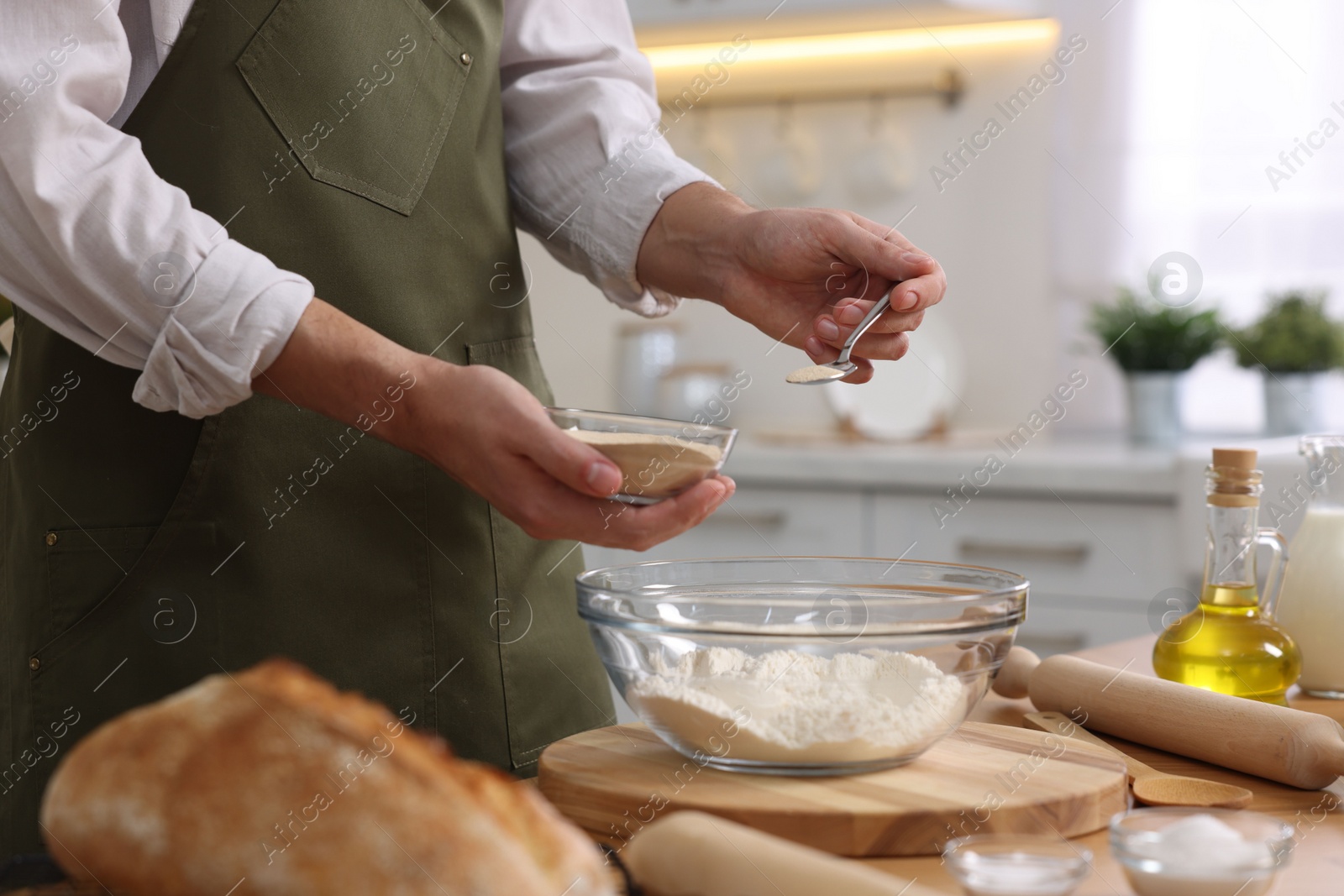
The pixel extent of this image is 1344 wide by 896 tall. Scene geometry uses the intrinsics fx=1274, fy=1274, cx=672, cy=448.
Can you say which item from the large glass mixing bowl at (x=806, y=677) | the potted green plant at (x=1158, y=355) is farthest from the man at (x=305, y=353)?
the potted green plant at (x=1158, y=355)

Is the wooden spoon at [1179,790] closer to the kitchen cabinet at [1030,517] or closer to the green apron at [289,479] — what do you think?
the green apron at [289,479]

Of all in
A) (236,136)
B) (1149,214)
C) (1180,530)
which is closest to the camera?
(236,136)

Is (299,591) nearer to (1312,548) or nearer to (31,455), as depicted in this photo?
(31,455)

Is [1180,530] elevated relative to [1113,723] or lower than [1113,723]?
lower

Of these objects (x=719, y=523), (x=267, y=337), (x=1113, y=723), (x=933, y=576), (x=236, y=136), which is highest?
(x=236, y=136)

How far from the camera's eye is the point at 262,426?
918 mm

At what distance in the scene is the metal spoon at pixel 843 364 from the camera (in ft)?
3.02

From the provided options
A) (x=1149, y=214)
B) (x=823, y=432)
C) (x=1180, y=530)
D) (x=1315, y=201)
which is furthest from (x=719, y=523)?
(x=1315, y=201)

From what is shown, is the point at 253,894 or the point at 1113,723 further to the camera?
the point at 1113,723

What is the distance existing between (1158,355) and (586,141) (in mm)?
1559

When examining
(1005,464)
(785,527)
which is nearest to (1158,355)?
(1005,464)

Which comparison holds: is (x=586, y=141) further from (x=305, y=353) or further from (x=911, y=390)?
(x=911, y=390)

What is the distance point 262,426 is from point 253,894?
1.79ft

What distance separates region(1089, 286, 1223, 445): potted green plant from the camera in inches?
90.8
